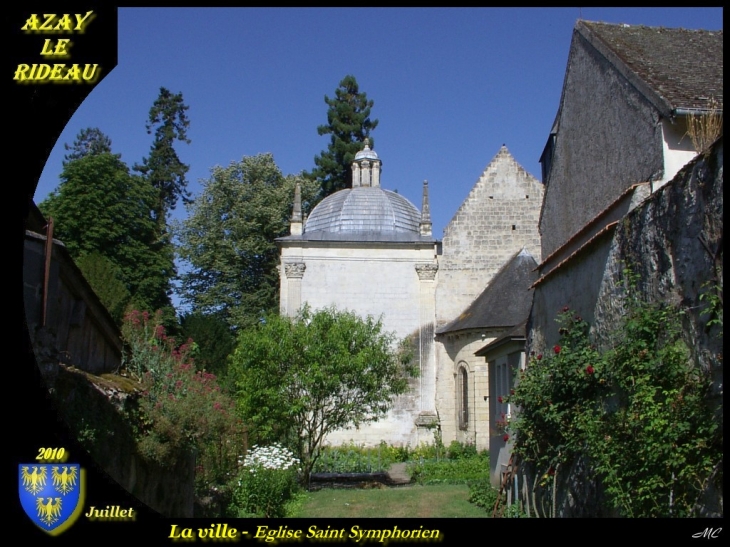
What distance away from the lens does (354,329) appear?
20906mm

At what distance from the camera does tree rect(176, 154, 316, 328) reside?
3703 cm

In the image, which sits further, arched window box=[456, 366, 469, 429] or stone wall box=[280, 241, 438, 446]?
stone wall box=[280, 241, 438, 446]

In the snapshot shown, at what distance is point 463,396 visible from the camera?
2720cm

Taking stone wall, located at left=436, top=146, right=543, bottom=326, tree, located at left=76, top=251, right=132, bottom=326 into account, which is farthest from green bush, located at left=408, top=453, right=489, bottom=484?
tree, located at left=76, top=251, right=132, bottom=326

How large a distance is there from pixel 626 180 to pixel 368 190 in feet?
73.2

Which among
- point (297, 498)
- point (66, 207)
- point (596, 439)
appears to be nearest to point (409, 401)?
point (297, 498)

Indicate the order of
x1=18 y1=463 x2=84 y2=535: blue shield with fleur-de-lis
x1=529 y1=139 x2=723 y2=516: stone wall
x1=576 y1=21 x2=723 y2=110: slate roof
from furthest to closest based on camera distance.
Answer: x1=576 y1=21 x2=723 y2=110: slate roof, x1=529 y1=139 x2=723 y2=516: stone wall, x1=18 y1=463 x2=84 y2=535: blue shield with fleur-de-lis

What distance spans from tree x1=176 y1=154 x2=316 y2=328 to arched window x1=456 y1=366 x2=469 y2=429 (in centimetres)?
1207

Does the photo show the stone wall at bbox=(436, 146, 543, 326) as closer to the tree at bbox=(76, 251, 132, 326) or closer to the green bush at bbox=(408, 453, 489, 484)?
the green bush at bbox=(408, 453, 489, 484)

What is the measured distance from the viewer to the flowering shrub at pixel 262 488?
13.6 m

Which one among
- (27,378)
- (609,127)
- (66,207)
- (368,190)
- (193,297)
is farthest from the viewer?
(193,297)

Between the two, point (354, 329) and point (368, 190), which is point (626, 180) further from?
point (368, 190)

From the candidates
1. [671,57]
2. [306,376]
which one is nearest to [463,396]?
[306,376]

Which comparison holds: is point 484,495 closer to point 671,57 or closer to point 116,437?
point 671,57
